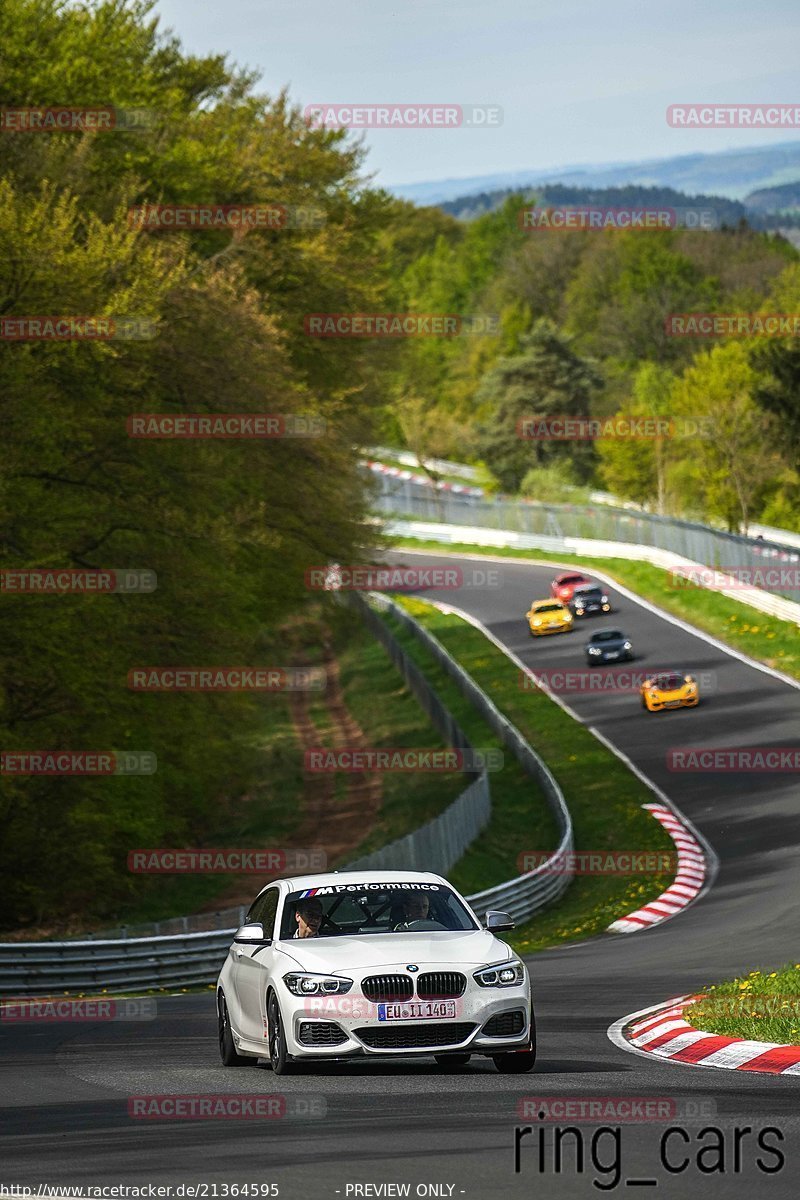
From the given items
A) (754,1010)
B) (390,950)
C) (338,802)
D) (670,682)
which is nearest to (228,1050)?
(390,950)

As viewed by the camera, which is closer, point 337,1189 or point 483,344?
point 337,1189

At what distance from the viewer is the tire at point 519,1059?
11.4m

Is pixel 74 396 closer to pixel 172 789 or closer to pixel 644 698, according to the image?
pixel 172 789

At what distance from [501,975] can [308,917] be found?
1572mm

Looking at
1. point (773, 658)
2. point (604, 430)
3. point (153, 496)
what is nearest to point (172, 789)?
point (153, 496)

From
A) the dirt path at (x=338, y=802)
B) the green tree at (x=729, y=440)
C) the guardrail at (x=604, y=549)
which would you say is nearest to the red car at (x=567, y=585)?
the guardrail at (x=604, y=549)

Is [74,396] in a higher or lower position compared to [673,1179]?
higher

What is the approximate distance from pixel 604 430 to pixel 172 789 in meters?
75.7

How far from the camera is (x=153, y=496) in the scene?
31.9 metres

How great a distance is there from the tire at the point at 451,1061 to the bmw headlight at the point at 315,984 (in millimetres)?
824

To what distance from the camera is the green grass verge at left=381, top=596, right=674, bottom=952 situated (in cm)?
3002

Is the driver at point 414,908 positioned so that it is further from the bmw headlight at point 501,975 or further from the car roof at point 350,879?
the bmw headlight at point 501,975

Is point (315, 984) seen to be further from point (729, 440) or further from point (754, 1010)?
point (729, 440)

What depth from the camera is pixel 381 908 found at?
12492mm
